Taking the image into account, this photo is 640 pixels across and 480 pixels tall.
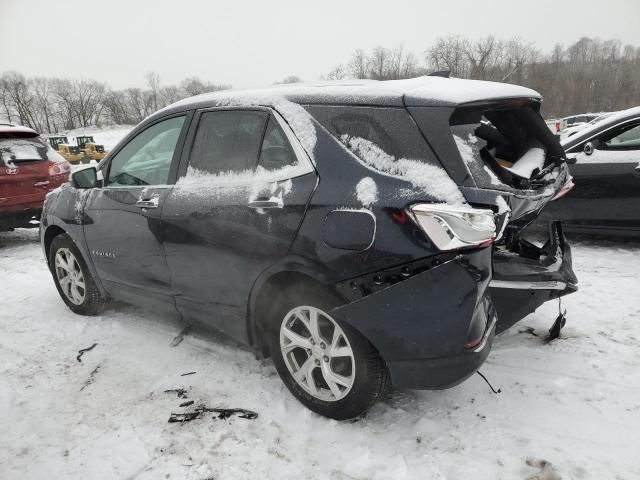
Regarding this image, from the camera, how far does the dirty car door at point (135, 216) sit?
306 cm

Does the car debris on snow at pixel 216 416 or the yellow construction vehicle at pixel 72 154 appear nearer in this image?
the car debris on snow at pixel 216 416

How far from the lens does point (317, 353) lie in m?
2.42

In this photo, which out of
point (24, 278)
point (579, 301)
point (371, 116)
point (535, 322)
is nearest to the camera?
point (371, 116)

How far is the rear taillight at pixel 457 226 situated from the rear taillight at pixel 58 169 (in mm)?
6601

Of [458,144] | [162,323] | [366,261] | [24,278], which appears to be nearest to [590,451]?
[366,261]

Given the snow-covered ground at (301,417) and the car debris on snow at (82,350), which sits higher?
the car debris on snow at (82,350)

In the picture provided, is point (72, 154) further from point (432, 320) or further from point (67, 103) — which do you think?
point (67, 103)

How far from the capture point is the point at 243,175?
261cm

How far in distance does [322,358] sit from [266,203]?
874mm

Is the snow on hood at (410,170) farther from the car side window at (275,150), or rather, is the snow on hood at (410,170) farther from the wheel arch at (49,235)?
the wheel arch at (49,235)

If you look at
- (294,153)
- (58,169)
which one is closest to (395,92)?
(294,153)

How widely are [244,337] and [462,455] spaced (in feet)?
4.40

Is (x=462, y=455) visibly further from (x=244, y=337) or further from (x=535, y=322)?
(x=535, y=322)

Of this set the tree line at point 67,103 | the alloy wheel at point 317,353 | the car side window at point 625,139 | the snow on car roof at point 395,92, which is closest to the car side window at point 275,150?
the snow on car roof at point 395,92
